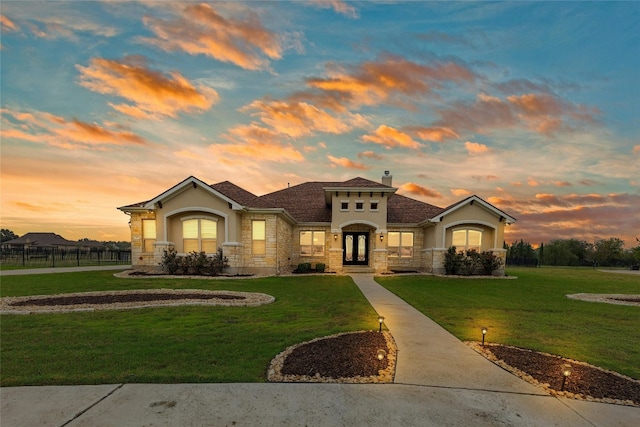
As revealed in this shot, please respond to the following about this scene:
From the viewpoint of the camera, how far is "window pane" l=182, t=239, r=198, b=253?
18.9 m

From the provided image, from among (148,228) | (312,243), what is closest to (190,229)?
(148,228)

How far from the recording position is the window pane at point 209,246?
1880 cm

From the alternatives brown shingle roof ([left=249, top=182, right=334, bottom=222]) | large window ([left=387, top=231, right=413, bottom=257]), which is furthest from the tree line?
brown shingle roof ([left=249, top=182, right=334, bottom=222])

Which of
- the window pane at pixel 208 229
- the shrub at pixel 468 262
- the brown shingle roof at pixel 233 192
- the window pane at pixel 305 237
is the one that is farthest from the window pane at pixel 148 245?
the shrub at pixel 468 262

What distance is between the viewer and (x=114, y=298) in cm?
1076

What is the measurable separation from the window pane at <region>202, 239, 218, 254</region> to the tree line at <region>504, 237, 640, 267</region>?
4624 centimetres

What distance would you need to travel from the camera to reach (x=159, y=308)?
29.7 ft

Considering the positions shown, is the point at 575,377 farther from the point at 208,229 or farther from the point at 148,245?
the point at 148,245

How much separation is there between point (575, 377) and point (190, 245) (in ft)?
62.0

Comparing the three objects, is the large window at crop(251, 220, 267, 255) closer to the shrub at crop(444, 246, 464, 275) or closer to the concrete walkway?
the shrub at crop(444, 246, 464, 275)

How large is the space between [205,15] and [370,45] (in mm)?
6490

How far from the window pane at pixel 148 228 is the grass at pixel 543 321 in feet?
51.5

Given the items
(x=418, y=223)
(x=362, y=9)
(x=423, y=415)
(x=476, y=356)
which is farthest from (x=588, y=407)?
(x=418, y=223)

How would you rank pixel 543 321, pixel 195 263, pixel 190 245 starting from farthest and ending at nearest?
pixel 190 245 < pixel 195 263 < pixel 543 321
